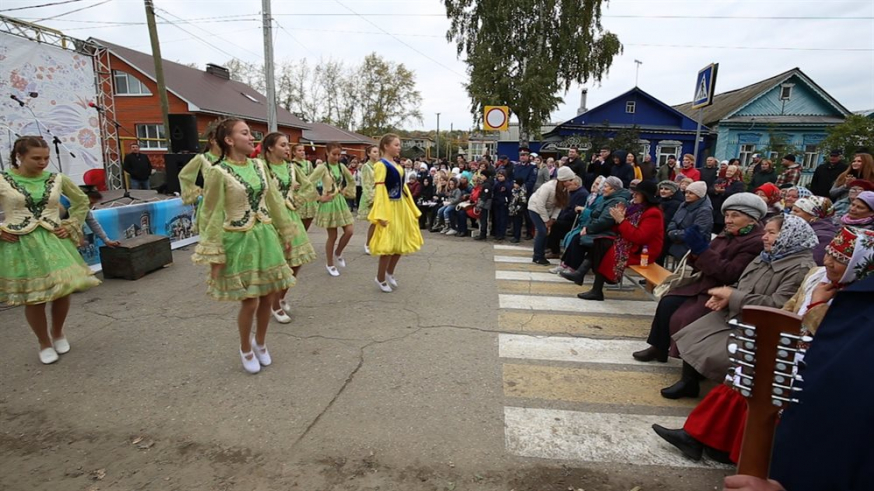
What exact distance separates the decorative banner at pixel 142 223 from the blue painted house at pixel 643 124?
25.5m

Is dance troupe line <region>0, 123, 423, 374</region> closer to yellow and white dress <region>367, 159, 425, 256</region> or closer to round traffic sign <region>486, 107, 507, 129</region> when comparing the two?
yellow and white dress <region>367, 159, 425, 256</region>

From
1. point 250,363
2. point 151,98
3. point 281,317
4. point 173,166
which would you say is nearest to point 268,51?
point 173,166

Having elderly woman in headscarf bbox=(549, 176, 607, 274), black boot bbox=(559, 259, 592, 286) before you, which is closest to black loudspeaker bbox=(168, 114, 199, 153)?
elderly woman in headscarf bbox=(549, 176, 607, 274)

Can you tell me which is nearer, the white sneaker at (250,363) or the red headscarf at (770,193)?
the white sneaker at (250,363)

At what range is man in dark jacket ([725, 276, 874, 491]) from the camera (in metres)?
1.11

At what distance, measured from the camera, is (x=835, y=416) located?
1.15 metres

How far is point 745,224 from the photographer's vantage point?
12.3 feet

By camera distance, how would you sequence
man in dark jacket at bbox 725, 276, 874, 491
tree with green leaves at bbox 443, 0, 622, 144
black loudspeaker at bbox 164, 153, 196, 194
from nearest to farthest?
man in dark jacket at bbox 725, 276, 874, 491, black loudspeaker at bbox 164, 153, 196, 194, tree with green leaves at bbox 443, 0, 622, 144

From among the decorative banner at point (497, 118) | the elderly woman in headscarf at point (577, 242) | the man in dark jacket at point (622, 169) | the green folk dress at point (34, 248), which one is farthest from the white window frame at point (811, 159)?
the green folk dress at point (34, 248)

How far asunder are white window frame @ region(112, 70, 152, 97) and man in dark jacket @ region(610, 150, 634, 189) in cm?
2775

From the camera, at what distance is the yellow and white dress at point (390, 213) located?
574 centimetres

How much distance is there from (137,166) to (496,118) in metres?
10.4

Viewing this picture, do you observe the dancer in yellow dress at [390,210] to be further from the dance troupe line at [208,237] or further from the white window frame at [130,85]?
the white window frame at [130,85]

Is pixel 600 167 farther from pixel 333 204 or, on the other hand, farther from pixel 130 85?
pixel 130 85
